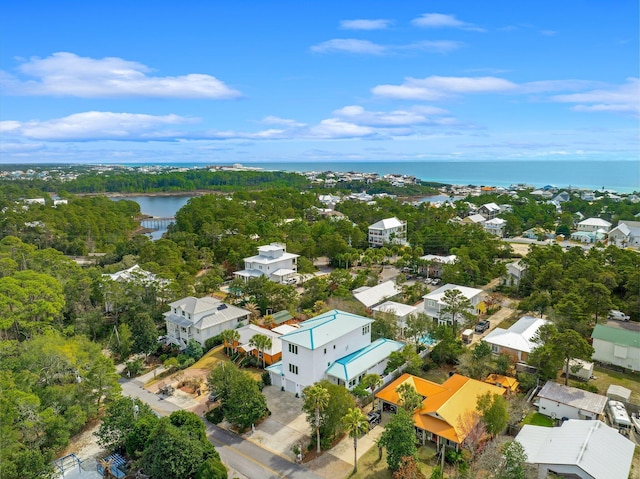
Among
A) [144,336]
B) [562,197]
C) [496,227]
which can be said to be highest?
[562,197]

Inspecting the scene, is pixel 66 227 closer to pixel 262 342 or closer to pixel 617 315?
pixel 262 342

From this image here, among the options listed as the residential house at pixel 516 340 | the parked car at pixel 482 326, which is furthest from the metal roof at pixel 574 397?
the parked car at pixel 482 326

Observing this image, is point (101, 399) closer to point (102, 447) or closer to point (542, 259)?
point (102, 447)

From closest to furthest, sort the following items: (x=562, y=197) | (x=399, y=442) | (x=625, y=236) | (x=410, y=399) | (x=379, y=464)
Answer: (x=399, y=442) < (x=379, y=464) < (x=410, y=399) < (x=625, y=236) < (x=562, y=197)

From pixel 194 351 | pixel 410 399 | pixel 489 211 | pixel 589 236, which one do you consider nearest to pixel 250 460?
pixel 410 399

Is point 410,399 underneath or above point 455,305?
underneath

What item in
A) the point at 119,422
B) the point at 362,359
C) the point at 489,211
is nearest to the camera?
the point at 119,422

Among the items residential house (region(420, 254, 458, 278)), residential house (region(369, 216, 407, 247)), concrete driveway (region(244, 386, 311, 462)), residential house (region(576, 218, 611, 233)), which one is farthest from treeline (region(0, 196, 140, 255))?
residential house (region(576, 218, 611, 233))

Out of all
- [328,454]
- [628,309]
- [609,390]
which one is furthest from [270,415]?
[628,309]

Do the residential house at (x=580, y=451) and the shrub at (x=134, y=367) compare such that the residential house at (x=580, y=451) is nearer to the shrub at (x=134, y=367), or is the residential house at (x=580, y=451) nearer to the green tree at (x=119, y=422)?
the green tree at (x=119, y=422)
